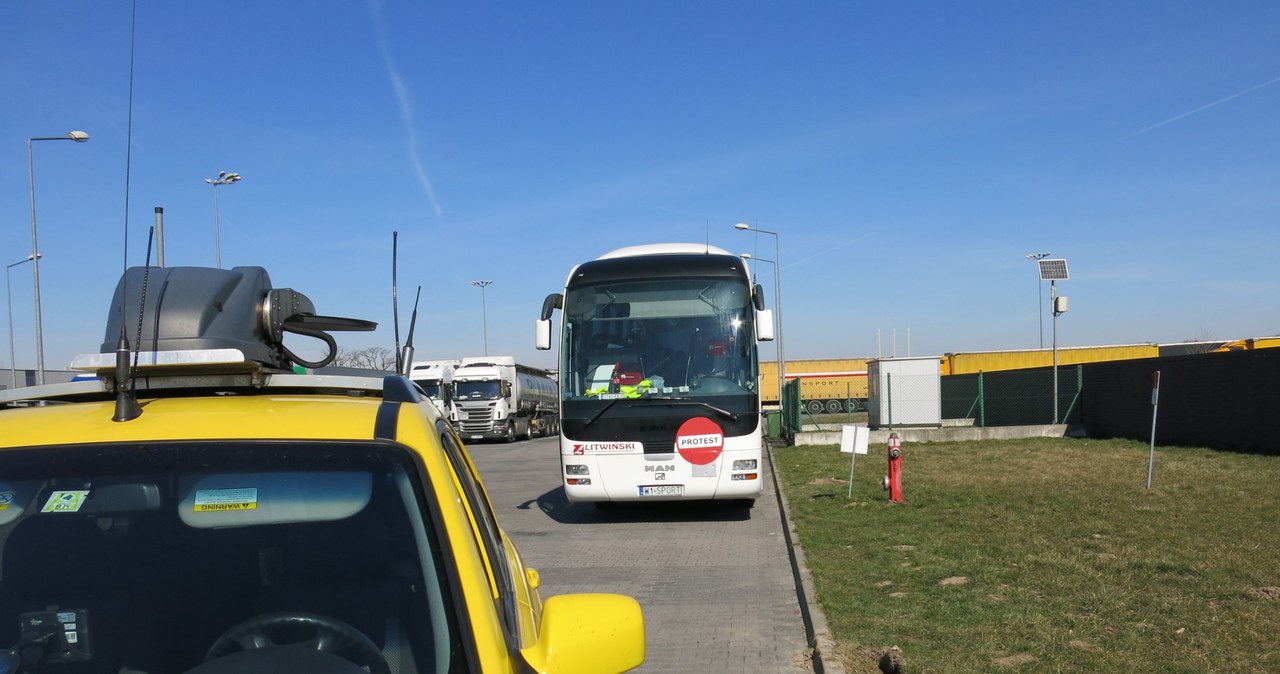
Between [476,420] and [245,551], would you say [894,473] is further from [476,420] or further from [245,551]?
[476,420]


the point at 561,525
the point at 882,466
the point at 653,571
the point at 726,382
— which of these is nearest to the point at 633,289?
the point at 726,382

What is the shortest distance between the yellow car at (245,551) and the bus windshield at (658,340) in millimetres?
11292

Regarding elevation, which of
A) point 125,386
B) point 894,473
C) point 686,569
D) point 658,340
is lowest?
point 686,569

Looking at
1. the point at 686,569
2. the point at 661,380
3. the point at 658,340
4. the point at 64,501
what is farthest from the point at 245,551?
the point at 658,340

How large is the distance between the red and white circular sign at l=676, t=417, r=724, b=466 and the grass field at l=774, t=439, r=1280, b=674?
1.42m

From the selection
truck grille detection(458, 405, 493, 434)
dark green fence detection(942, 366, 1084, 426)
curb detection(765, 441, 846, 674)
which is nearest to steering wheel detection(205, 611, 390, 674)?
curb detection(765, 441, 846, 674)

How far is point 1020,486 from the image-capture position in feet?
51.3

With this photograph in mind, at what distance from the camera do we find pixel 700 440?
13.7m

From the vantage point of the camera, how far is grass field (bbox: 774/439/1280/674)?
6.23 metres

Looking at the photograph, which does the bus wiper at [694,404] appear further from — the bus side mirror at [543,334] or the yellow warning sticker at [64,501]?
the yellow warning sticker at [64,501]

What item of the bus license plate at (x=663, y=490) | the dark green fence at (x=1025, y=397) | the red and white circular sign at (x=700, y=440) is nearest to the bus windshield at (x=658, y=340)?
the red and white circular sign at (x=700, y=440)

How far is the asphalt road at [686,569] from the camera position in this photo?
7391 mm

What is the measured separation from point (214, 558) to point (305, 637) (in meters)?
0.29

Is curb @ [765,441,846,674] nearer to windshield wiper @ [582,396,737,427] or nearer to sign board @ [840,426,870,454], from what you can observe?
windshield wiper @ [582,396,737,427]
